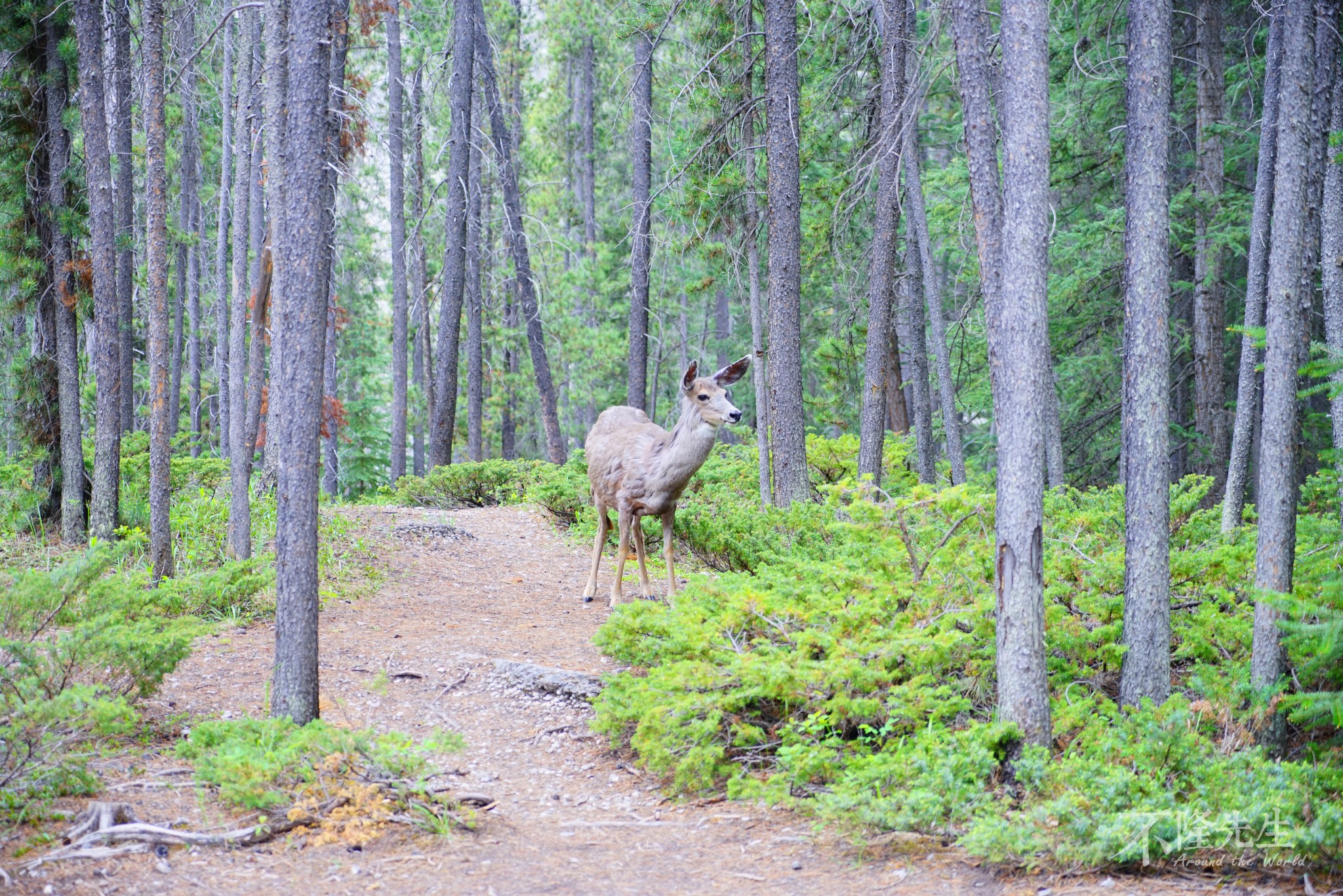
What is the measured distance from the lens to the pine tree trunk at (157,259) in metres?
8.99

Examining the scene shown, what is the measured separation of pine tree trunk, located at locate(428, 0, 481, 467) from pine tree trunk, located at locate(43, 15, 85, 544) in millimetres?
7224

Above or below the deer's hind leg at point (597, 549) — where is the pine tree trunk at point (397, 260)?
above

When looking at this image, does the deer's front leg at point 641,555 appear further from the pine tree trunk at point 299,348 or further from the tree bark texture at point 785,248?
the pine tree trunk at point 299,348

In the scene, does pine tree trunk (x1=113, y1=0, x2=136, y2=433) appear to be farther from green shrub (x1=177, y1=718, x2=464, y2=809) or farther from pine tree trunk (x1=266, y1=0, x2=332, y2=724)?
green shrub (x1=177, y1=718, x2=464, y2=809)

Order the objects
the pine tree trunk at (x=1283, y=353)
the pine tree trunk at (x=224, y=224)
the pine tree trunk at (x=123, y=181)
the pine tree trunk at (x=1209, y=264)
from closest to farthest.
Answer: the pine tree trunk at (x=1283, y=353) < the pine tree trunk at (x=123, y=181) < the pine tree trunk at (x=224, y=224) < the pine tree trunk at (x=1209, y=264)

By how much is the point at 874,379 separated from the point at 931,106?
1474cm

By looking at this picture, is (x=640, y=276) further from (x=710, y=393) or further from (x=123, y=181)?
(x=710, y=393)

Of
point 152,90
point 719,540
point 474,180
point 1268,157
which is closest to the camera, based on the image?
point 1268,157

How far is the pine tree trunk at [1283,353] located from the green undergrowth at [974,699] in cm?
17

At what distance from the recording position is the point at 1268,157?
8.39 meters

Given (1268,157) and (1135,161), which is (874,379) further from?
(1135,161)

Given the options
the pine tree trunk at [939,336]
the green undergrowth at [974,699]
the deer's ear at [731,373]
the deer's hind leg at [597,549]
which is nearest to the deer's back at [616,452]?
the deer's hind leg at [597,549]

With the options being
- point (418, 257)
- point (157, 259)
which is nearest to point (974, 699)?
point (157, 259)

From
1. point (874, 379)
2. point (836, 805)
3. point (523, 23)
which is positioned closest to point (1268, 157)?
point (874, 379)
